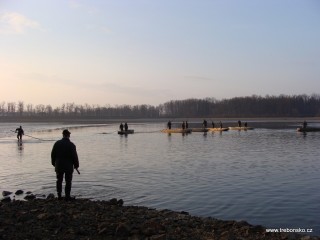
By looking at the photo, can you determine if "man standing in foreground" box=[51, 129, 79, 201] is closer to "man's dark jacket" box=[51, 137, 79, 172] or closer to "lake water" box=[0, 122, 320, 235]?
"man's dark jacket" box=[51, 137, 79, 172]

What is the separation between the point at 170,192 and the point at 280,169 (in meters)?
8.20

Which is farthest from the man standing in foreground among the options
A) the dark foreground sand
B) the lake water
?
the lake water

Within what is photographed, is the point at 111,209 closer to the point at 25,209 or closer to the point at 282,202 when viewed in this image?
the point at 25,209

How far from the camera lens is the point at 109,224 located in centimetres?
980

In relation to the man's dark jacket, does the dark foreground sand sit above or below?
below

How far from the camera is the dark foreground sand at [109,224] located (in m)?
9.17

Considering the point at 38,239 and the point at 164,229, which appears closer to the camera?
the point at 38,239

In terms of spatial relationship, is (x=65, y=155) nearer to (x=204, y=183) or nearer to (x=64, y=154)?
(x=64, y=154)

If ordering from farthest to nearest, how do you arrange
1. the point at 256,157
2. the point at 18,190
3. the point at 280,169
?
the point at 256,157 < the point at 280,169 < the point at 18,190

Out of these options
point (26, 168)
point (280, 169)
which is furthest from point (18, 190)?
point (280, 169)

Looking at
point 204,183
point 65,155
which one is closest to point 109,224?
point 65,155

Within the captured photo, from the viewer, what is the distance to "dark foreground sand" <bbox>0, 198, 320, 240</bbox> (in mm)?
9172

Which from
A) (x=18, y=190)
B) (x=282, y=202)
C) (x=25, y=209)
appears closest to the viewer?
(x=25, y=209)

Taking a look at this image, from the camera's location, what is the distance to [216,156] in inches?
1121
